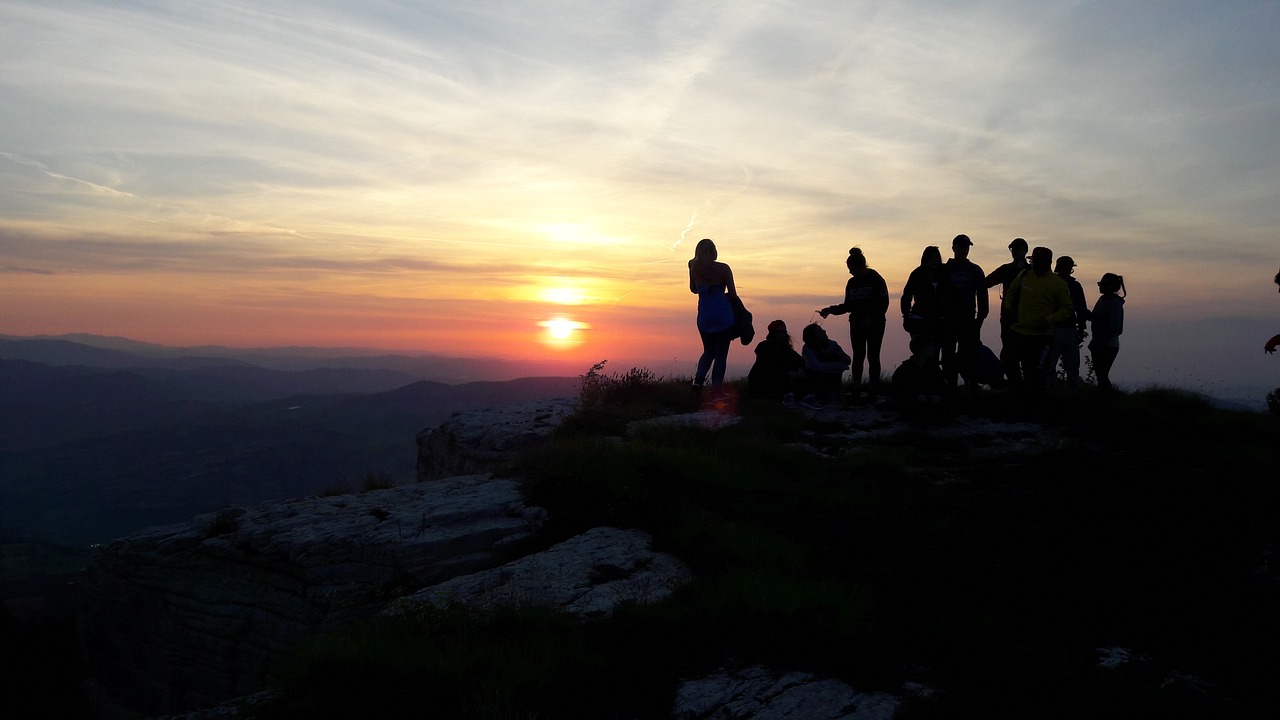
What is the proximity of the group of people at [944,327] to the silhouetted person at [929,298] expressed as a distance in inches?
0.7

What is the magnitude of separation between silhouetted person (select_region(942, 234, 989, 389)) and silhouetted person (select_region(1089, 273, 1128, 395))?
214 cm

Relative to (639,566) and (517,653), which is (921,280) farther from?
(517,653)

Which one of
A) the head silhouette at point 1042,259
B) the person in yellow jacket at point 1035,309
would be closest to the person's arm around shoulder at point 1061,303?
the person in yellow jacket at point 1035,309

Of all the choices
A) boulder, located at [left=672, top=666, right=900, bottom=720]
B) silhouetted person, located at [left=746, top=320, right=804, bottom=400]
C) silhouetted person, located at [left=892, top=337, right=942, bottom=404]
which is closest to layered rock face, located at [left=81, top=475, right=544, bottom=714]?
boulder, located at [left=672, top=666, right=900, bottom=720]

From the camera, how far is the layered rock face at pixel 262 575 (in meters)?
7.47

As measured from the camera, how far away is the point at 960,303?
12828mm

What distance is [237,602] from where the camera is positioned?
902cm

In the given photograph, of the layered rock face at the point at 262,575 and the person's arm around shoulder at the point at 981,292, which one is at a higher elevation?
the person's arm around shoulder at the point at 981,292

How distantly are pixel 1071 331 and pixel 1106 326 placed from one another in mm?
680

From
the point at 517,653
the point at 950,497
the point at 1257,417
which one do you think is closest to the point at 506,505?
the point at 517,653

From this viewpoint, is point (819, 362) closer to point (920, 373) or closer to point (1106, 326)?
point (920, 373)

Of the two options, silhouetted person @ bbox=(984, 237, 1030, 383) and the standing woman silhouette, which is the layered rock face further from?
silhouetted person @ bbox=(984, 237, 1030, 383)

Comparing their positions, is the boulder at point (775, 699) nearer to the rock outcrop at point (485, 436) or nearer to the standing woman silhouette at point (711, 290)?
the rock outcrop at point (485, 436)

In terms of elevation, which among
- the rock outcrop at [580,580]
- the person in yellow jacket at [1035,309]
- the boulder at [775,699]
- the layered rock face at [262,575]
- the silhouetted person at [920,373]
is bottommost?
the layered rock face at [262,575]
